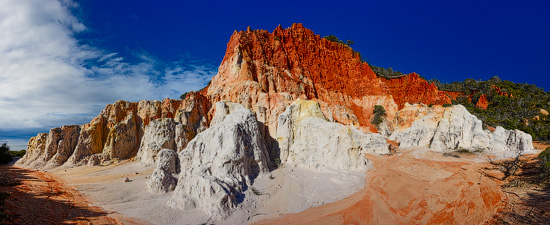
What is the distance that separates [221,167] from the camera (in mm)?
13953

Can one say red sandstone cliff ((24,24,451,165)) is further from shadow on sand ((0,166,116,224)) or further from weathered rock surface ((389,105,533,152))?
shadow on sand ((0,166,116,224))

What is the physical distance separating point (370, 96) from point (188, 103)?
112 ft

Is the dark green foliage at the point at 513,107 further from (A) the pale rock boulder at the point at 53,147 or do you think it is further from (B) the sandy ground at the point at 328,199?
(A) the pale rock boulder at the point at 53,147

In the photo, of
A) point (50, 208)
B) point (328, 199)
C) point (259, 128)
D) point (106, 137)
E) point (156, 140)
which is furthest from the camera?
point (106, 137)

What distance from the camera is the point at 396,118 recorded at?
39.9 metres

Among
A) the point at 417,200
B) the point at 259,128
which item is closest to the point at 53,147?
the point at 259,128

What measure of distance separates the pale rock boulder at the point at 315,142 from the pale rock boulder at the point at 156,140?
11058 mm

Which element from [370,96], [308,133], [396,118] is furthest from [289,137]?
[370,96]

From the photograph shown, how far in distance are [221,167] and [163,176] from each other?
3733 mm

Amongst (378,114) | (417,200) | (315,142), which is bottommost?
(417,200)

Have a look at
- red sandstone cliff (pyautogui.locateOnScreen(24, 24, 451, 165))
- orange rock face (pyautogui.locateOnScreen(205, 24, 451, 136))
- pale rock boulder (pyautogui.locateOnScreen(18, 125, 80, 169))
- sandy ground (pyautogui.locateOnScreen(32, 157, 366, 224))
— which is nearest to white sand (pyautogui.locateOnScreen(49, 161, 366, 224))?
sandy ground (pyautogui.locateOnScreen(32, 157, 366, 224))

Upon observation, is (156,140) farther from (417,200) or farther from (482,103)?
(482,103)

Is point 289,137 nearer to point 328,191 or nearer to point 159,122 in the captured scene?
point 328,191

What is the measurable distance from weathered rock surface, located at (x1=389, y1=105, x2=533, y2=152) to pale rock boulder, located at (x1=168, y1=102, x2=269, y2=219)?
795 inches
